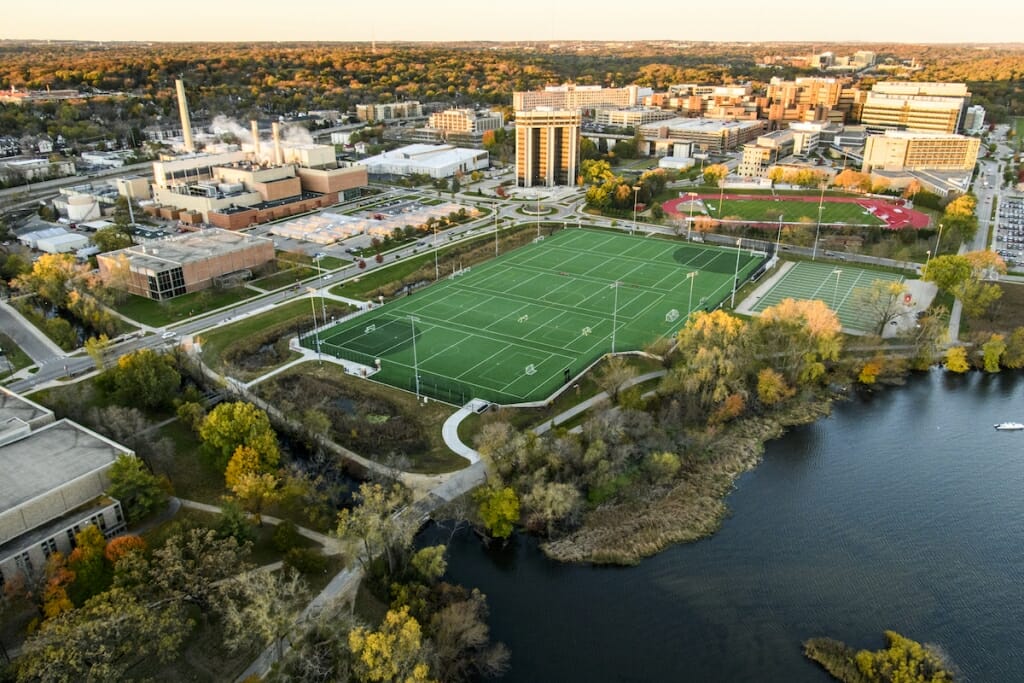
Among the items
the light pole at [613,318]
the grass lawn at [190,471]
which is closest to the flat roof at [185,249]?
the grass lawn at [190,471]

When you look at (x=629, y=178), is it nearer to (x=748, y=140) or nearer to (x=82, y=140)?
(x=748, y=140)

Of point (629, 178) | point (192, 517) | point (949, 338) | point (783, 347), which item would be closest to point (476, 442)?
point (192, 517)

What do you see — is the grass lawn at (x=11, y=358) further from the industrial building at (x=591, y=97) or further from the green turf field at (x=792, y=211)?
the industrial building at (x=591, y=97)

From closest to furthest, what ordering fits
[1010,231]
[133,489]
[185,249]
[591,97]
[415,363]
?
[133,489], [415,363], [185,249], [1010,231], [591,97]

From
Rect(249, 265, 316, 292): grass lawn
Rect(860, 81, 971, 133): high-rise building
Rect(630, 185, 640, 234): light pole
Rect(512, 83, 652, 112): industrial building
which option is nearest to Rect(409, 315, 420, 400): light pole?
Rect(249, 265, 316, 292): grass lawn

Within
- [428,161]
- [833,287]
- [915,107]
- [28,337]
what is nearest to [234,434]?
[28,337]

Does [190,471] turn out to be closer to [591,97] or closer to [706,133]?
[706,133]

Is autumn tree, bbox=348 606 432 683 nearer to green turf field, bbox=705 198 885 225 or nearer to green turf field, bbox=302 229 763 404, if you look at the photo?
green turf field, bbox=302 229 763 404

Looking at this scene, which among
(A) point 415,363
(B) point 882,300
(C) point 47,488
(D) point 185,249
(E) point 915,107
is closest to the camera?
(C) point 47,488
